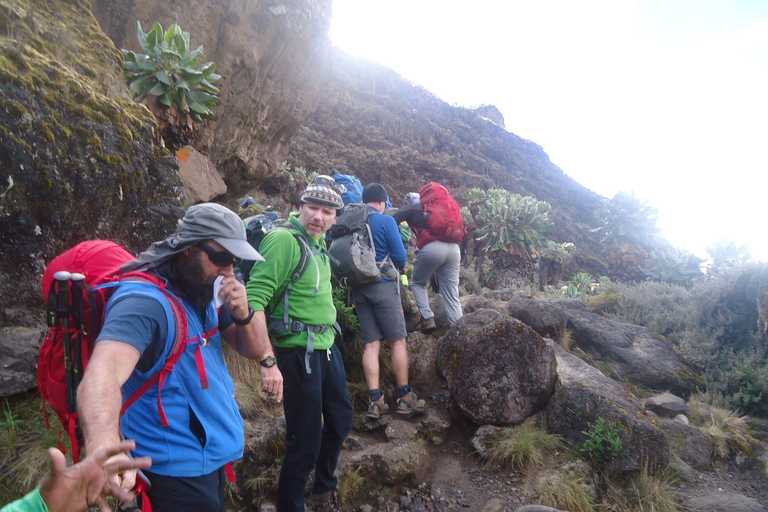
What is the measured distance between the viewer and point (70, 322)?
5.03 ft

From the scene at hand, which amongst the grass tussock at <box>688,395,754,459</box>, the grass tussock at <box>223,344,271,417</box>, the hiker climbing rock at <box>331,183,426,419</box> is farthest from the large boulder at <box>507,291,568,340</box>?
the grass tussock at <box>223,344,271,417</box>

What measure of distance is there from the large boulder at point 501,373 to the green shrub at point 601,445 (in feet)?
2.07

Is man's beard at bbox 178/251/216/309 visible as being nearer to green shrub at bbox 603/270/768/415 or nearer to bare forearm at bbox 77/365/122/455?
bare forearm at bbox 77/365/122/455

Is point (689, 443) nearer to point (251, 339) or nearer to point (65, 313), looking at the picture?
point (251, 339)

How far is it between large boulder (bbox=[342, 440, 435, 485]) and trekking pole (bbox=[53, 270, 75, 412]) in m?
2.66

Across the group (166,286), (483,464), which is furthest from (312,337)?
(483,464)

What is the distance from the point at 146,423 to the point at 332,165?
2104 cm

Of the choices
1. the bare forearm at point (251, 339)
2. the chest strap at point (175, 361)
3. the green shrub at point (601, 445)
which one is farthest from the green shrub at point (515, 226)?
the chest strap at point (175, 361)

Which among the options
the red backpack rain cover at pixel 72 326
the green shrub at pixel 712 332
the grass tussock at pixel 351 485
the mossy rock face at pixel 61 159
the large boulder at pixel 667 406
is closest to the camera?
the red backpack rain cover at pixel 72 326

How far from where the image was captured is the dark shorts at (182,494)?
5.42ft

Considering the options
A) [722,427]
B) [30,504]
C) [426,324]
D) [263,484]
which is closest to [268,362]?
[30,504]

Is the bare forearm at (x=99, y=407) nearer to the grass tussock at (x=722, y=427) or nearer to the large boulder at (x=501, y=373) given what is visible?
the large boulder at (x=501, y=373)

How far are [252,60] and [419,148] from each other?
25.5 m

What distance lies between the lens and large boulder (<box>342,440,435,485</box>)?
3754 mm
